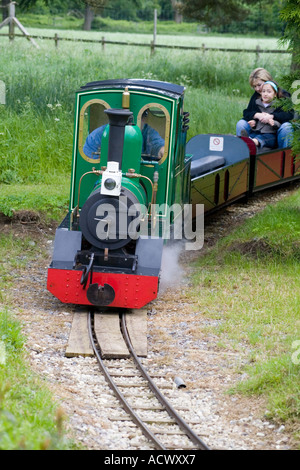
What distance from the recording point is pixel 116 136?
26.2 ft

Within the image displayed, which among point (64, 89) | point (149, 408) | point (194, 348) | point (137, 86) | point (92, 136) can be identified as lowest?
point (194, 348)

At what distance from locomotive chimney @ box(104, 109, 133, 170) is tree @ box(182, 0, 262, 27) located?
1194cm

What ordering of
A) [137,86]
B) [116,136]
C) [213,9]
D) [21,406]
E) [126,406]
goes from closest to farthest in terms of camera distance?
[21,406]
[126,406]
[116,136]
[137,86]
[213,9]

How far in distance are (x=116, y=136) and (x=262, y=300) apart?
2428 millimetres

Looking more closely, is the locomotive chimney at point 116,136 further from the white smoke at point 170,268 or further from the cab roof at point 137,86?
the white smoke at point 170,268

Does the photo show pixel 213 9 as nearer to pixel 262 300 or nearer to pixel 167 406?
pixel 262 300

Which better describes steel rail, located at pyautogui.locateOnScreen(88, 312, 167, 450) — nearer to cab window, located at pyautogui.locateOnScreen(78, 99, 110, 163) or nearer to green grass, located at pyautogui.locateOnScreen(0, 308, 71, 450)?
green grass, located at pyautogui.locateOnScreen(0, 308, 71, 450)

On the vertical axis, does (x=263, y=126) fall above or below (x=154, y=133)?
below

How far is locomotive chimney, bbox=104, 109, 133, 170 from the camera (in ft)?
26.1

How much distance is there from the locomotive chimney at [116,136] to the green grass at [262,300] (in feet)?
6.34

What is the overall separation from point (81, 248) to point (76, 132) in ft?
4.74

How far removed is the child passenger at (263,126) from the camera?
14148 mm

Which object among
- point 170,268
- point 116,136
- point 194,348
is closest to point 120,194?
point 116,136

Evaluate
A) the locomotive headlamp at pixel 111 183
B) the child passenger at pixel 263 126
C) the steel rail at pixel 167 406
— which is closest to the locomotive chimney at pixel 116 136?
the locomotive headlamp at pixel 111 183
